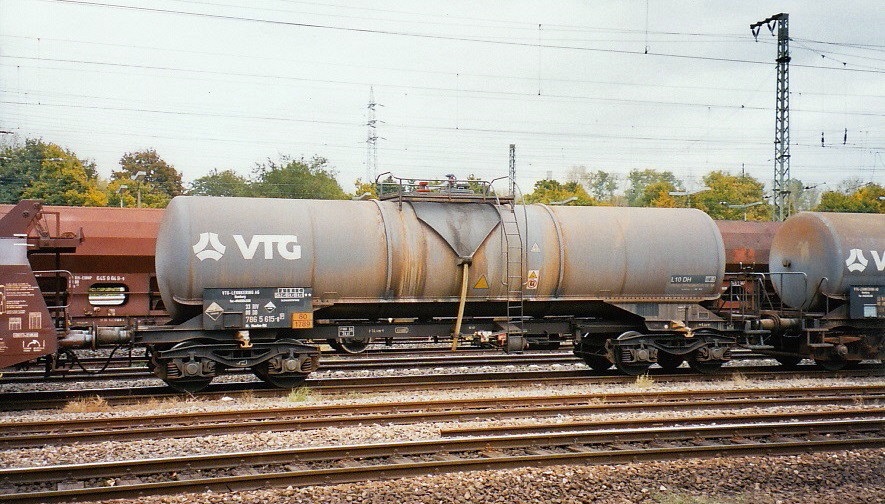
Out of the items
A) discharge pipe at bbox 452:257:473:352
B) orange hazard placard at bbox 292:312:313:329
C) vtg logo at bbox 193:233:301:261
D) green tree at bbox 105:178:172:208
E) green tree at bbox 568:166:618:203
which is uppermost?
green tree at bbox 568:166:618:203

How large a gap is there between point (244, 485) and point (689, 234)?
10.9 meters

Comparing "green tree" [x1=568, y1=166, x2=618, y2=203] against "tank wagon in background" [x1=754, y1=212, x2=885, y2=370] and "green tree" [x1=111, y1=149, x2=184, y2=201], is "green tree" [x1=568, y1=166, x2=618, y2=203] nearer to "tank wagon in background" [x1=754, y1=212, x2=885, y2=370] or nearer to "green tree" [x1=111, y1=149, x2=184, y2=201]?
"green tree" [x1=111, y1=149, x2=184, y2=201]

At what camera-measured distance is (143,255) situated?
57.0ft

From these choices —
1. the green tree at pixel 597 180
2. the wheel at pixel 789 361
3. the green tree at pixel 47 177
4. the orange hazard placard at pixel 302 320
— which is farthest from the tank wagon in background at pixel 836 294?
the green tree at pixel 597 180

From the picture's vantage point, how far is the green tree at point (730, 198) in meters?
61.7

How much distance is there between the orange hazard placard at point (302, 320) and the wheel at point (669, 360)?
755 centimetres

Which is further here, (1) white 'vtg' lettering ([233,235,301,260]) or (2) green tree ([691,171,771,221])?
(2) green tree ([691,171,771,221])

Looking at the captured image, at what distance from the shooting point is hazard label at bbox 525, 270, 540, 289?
48.1ft

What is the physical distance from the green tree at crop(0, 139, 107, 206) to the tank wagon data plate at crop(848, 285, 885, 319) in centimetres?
3835

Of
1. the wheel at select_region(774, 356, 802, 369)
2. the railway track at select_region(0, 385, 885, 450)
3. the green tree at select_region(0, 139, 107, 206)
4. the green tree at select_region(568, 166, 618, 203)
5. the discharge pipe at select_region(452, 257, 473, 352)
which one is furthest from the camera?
the green tree at select_region(568, 166, 618, 203)

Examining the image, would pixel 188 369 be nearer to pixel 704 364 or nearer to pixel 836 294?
pixel 704 364

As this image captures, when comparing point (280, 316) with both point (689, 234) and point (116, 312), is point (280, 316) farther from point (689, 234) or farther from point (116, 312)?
point (689, 234)

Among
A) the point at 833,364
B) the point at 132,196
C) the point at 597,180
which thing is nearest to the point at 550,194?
the point at 132,196

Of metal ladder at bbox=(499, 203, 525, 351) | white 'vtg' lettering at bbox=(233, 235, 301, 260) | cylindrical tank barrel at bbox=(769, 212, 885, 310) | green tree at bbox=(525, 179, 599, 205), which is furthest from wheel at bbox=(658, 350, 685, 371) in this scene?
green tree at bbox=(525, 179, 599, 205)
